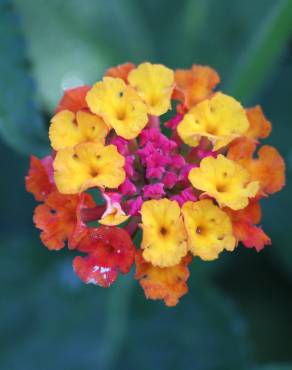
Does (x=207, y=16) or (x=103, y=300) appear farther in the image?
(x=207, y=16)

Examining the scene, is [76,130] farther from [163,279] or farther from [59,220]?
[163,279]

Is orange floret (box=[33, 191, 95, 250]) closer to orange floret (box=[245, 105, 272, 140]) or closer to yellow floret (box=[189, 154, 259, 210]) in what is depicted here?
yellow floret (box=[189, 154, 259, 210])

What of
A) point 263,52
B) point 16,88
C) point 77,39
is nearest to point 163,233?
point 16,88

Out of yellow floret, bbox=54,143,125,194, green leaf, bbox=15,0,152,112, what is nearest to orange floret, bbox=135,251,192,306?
yellow floret, bbox=54,143,125,194

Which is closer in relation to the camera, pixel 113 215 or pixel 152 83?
pixel 113 215

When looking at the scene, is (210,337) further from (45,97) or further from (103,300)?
(45,97)

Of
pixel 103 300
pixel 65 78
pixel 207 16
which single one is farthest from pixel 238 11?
pixel 103 300
